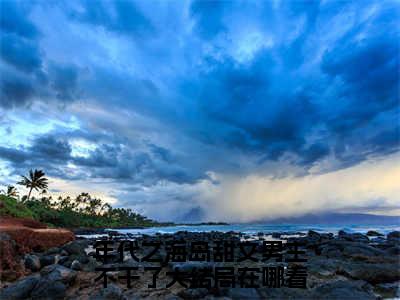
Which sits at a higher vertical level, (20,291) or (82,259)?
(82,259)

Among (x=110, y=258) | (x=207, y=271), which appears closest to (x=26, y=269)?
(x=110, y=258)

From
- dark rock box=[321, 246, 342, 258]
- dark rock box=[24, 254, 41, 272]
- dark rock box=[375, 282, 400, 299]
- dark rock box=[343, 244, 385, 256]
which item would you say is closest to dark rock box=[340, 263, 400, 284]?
dark rock box=[375, 282, 400, 299]

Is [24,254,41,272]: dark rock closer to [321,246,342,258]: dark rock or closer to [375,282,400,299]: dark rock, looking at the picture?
[375,282,400,299]: dark rock

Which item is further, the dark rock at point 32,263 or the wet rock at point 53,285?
the dark rock at point 32,263

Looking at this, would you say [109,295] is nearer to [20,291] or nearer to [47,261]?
[20,291]

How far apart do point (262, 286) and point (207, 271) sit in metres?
1.15

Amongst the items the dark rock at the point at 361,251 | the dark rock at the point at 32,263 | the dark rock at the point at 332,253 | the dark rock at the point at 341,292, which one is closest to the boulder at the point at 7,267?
the dark rock at the point at 32,263

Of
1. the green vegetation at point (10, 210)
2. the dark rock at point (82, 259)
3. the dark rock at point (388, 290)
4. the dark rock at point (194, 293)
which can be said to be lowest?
the dark rock at point (194, 293)

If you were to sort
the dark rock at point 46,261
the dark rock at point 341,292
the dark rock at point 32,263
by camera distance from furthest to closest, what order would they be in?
the dark rock at point 46,261, the dark rock at point 32,263, the dark rock at point 341,292

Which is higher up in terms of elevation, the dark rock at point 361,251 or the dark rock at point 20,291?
the dark rock at point 361,251

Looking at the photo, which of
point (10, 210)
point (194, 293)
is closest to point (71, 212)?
point (10, 210)

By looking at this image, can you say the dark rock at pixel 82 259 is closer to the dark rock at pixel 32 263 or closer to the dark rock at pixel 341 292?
the dark rock at pixel 32 263

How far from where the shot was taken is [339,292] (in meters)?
5.52

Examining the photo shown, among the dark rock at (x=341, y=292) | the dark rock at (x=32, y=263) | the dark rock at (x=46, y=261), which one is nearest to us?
the dark rock at (x=341, y=292)
